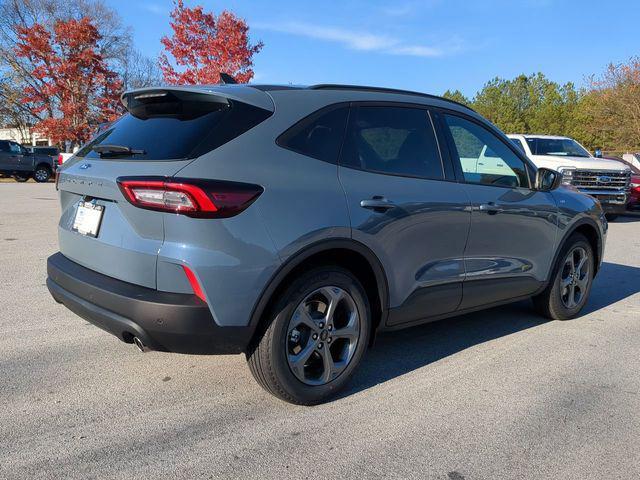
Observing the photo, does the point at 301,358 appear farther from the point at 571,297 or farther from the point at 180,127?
the point at 571,297

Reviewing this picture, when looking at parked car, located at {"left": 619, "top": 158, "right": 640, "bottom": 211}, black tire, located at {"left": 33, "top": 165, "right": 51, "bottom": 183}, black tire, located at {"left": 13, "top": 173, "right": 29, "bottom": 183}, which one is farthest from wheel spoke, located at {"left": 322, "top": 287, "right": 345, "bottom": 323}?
black tire, located at {"left": 13, "top": 173, "right": 29, "bottom": 183}

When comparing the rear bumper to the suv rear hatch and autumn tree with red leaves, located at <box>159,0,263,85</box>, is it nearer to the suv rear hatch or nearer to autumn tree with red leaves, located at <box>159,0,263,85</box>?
the suv rear hatch

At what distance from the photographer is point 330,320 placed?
10.5 feet

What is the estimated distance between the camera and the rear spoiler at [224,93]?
2.99 m

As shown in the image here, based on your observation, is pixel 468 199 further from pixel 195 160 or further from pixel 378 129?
pixel 195 160

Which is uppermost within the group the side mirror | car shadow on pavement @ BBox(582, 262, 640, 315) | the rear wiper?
the side mirror

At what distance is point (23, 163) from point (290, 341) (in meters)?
24.2

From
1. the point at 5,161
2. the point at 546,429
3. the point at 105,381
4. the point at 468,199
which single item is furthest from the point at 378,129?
the point at 5,161

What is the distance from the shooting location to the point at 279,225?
2.82m

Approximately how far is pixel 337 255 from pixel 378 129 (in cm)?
93

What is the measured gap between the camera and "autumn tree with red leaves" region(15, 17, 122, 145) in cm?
2853

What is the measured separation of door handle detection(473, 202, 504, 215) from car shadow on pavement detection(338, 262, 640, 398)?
1.10 metres

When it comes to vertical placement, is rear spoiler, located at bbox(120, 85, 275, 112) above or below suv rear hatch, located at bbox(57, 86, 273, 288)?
above

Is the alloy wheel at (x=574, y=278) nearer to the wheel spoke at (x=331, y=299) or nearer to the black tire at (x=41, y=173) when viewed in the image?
the wheel spoke at (x=331, y=299)
